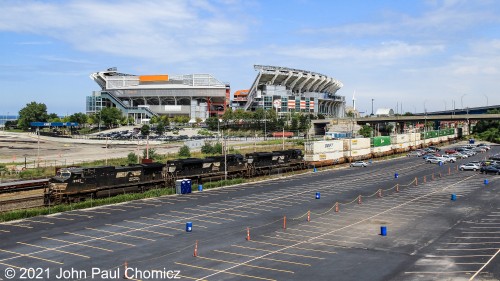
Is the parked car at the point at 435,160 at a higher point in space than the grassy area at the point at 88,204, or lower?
higher

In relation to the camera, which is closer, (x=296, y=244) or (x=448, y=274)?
(x=448, y=274)

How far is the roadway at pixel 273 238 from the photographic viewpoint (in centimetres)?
2530

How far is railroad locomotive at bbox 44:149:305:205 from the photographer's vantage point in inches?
1781

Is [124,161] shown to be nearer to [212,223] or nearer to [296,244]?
[212,223]

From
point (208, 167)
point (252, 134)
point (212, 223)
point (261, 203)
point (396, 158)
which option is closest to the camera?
point (212, 223)

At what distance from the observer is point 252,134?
581 ft

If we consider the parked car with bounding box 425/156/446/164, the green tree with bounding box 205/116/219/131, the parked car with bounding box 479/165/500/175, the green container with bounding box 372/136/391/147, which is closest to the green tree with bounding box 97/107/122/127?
the green tree with bounding box 205/116/219/131

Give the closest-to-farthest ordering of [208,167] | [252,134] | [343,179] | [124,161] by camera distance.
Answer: [208,167] → [343,179] → [124,161] → [252,134]

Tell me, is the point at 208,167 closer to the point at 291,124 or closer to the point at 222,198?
the point at 222,198

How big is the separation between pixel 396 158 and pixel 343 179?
42675 mm

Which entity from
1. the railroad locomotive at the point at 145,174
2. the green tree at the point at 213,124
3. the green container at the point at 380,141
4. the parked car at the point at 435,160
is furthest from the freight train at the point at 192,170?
the green tree at the point at 213,124

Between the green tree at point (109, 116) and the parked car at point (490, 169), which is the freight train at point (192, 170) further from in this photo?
the green tree at point (109, 116)

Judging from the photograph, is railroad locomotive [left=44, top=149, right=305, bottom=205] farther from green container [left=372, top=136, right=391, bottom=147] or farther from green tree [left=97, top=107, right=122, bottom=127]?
green tree [left=97, top=107, right=122, bottom=127]

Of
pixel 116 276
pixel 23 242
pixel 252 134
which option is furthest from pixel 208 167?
pixel 252 134
